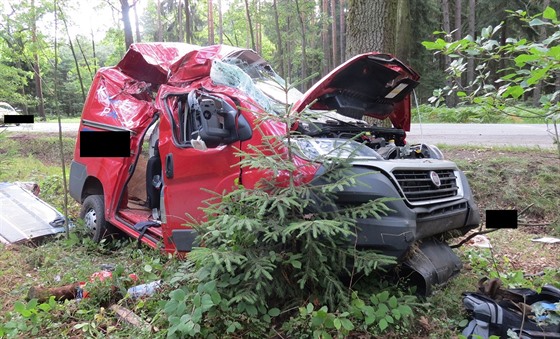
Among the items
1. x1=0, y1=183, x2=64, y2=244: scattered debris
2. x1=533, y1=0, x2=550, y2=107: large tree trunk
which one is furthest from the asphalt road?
x1=0, y1=183, x2=64, y2=244: scattered debris

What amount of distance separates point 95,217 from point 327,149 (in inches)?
143

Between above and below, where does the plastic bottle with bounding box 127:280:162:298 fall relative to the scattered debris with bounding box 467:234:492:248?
above

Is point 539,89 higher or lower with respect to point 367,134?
higher

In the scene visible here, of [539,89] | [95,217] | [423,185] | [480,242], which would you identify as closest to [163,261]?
[95,217]

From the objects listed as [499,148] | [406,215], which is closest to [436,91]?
[406,215]

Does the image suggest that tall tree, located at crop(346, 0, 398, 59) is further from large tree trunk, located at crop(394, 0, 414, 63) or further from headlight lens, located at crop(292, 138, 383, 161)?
headlight lens, located at crop(292, 138, 383, 161)

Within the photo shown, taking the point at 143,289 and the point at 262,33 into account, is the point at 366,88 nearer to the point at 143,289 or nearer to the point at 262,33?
the point at 143,289

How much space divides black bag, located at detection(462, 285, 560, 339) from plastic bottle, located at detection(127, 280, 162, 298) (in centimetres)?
240

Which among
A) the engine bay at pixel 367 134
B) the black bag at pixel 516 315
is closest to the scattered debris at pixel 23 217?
the engine bay at pixel 367 134

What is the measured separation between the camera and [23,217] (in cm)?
584

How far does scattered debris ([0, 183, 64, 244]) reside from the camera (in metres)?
5.40

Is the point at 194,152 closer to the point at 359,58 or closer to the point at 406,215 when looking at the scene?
the point at 359,58

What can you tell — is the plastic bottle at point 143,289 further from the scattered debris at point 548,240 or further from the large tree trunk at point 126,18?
the large tree trunk at point 126,18

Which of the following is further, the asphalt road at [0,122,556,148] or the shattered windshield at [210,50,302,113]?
the asphalt road at [0,122,556,148]
